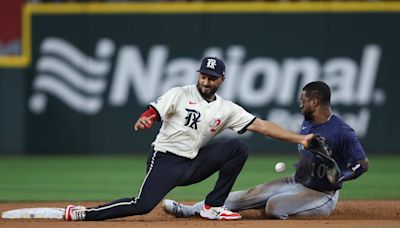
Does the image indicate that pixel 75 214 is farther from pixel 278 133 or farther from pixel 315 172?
pixel 315 172

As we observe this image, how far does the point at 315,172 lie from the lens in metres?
8.66

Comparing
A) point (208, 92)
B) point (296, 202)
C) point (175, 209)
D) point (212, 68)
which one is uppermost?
point (212, 68)

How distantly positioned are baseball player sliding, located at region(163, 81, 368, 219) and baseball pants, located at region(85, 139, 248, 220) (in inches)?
18.5

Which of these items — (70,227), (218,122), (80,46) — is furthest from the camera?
(80,46)

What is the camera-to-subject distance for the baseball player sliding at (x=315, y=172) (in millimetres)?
8469

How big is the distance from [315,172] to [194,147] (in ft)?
3.96

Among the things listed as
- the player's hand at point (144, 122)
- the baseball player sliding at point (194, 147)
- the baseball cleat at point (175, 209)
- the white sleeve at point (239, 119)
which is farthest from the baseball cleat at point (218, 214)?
the player's hand at point (144, 122)

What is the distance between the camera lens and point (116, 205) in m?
8.09

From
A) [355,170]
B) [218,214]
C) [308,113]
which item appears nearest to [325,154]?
[355,170]

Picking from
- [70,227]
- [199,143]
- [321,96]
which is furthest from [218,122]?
[70,227]

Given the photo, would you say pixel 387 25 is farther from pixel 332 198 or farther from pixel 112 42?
pixel 332 198

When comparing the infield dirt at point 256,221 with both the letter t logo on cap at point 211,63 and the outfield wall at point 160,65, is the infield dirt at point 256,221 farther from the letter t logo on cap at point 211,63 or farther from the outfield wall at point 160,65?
the outfield wall at point 160,65

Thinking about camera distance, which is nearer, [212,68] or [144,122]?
[144,122]

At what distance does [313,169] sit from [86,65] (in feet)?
31.1
